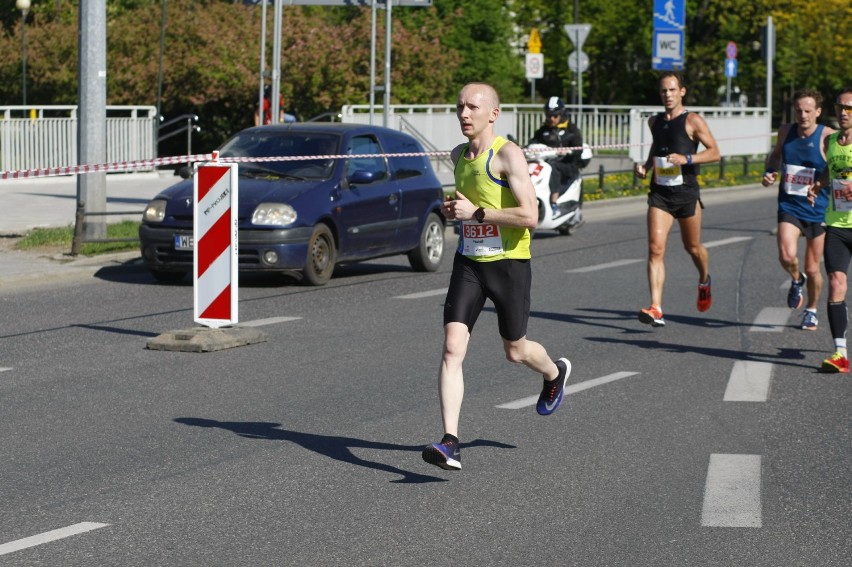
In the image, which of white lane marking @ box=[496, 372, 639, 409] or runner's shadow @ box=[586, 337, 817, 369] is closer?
white lane marking @ box=[496, 372, 639, 409]

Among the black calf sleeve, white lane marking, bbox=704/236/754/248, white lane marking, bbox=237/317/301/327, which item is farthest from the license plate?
white lane marking, bbox=704/236/754/248

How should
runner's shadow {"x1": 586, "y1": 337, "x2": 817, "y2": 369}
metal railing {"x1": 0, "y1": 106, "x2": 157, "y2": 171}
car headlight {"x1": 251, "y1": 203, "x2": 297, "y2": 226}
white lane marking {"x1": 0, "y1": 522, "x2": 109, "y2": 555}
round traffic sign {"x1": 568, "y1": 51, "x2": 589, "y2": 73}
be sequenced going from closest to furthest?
1. white lane marking {"x1": 0, "y1": 522, "x2": 109, "y2": 555}
2. runner's shadow {"x1": 586, "y1": 337, "x2": 817, "y2": 369}
3. car headlight {"x1": 251, "y1": 203, "x2": 297, "y2": 226}
4. metal railing {"x1": 0, "y1": 106, "x2": 157, "y2": 171}
5. round traffic sign {"x1": 568, "y1": 51, "x2": 589, "y2": 73}

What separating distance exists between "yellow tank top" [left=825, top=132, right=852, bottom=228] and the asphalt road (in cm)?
98

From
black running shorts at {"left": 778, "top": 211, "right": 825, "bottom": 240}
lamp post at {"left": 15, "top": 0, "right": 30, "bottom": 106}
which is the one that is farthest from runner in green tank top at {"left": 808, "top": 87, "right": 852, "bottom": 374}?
lamp post at {"left": 15, "top": 0, "right": 30, "bottom": 106}

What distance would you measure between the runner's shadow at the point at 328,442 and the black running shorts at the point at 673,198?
5292mm

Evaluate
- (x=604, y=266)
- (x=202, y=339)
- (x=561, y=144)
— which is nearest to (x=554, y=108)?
(x=561, y=144)

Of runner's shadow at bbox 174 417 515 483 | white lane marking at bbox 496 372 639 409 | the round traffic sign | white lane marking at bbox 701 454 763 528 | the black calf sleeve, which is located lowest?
white lane marking at bbox 701 454 763 528

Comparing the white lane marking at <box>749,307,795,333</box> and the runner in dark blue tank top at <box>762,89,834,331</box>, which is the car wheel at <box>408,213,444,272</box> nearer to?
the white lane marking at <box>749,307,795,333</box>

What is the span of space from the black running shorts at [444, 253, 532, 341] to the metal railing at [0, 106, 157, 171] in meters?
22.4

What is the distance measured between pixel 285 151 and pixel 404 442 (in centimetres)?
861

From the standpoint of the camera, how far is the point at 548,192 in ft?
70.7

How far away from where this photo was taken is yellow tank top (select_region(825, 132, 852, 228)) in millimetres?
A: 10961

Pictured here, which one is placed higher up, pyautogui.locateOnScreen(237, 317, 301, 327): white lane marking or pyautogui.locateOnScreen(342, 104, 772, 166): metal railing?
pyautogui.locateOnScreen(342, 104, 772, 166): metal railing

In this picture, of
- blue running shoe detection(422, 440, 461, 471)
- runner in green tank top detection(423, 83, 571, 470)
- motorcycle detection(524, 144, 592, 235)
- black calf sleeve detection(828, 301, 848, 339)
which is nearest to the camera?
blue running shoe detection(422, 440, 461, 471)
